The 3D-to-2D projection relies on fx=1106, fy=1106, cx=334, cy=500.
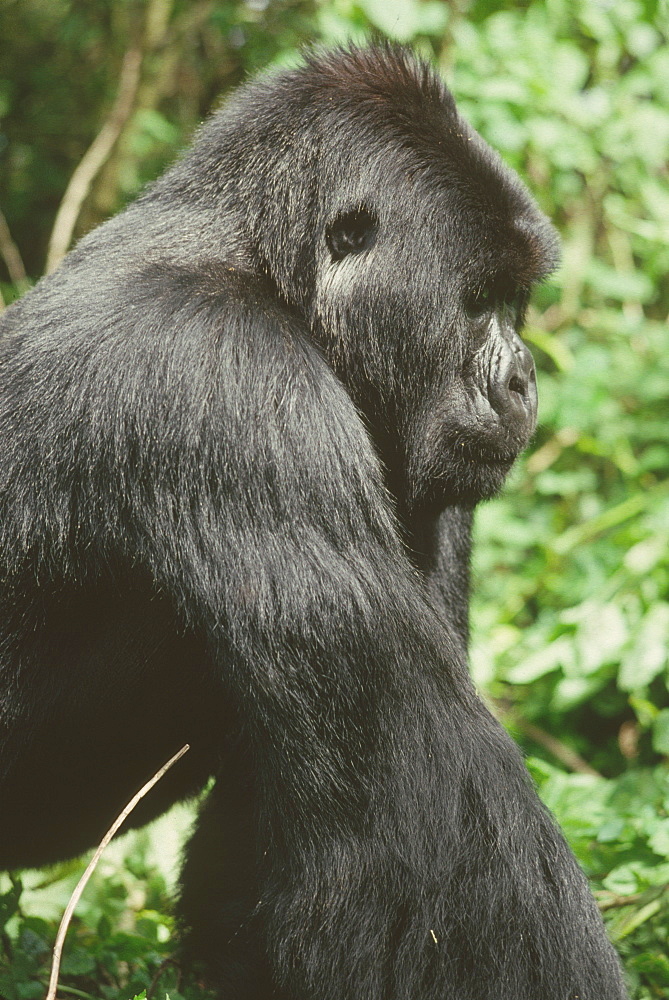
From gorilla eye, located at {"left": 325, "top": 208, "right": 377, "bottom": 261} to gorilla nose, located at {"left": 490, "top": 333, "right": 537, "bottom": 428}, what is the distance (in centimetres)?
46

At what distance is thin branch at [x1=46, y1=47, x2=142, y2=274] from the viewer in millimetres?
6062

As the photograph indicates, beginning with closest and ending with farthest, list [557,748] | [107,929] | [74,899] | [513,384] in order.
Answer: [74,899] → [513,384] → [107,929] → [557,748]

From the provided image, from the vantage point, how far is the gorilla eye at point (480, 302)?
287 centimetres

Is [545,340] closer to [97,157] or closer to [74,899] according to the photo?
[97,157]

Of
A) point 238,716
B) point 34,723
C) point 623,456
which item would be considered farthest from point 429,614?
point 623,456

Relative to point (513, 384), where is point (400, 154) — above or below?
above

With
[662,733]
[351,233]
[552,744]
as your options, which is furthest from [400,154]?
[552,744]

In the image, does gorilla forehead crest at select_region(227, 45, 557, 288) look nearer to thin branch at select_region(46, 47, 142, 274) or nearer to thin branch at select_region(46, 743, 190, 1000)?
thin branch at select_region(46, 743, 190, 1000)

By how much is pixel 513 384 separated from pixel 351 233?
0.58 metres

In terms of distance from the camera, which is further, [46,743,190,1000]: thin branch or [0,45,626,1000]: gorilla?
[0,45,626,1000]: gorilla

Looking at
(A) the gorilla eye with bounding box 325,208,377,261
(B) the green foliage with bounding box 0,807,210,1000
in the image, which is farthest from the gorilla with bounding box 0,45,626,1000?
(B) the green foliage with bounding box 0,807,210,1000

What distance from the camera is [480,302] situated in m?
2.92

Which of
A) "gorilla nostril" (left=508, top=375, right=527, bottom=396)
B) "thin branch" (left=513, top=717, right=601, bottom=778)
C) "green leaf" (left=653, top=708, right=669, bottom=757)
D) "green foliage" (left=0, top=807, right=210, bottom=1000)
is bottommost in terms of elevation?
"thin branch" (left=513, top=717, right=601, bottom=778)

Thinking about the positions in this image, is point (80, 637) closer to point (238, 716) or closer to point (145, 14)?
point (238, 716)
